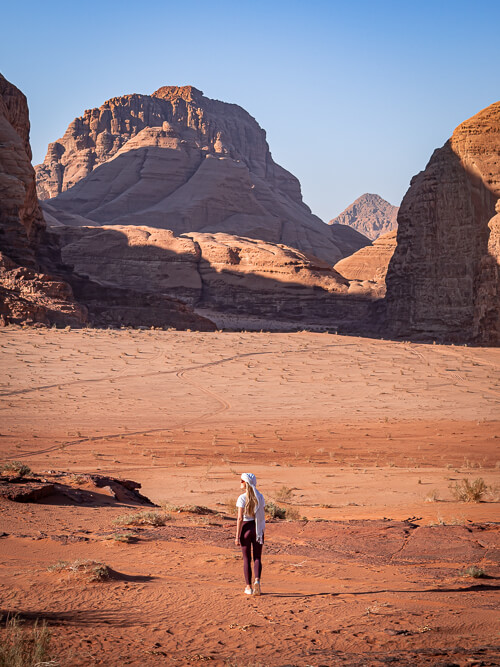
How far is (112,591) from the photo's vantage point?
546 cm

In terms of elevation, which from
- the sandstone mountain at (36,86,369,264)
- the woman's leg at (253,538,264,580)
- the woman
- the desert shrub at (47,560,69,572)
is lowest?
the desert shrub at (47,560,69,572)

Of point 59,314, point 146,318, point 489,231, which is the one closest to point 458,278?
point 489,231

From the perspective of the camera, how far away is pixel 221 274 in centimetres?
5391

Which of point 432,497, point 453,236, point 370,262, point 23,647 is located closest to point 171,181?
point 370,262

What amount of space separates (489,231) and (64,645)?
133ft

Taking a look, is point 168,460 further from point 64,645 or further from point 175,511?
point 64,645

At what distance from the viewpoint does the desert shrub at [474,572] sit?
623cm

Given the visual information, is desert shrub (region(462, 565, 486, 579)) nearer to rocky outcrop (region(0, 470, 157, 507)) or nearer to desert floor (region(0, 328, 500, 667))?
desert floor (region(0, 328, 500, 667))

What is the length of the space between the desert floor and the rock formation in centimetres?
599

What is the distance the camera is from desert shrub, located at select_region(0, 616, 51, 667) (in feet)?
11.8

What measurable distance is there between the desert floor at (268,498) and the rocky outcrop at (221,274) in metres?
23.2

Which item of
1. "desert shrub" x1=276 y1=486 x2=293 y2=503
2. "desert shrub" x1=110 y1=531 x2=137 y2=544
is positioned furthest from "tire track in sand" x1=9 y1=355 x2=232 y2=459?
"desert shrub" x1=110 y1=531 x2=137 y2=544

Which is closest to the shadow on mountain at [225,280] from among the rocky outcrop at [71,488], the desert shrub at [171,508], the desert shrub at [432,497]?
the rocky outcrop at [71,488]

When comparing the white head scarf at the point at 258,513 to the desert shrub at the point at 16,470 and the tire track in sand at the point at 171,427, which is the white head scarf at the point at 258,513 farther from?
the tire track in sand at the point at 171,427
